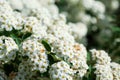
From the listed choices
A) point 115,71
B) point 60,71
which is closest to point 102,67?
point 115,71

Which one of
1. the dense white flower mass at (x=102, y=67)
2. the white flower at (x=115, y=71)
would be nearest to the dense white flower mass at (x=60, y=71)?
the dense white flower mass at (x=102, y=67)

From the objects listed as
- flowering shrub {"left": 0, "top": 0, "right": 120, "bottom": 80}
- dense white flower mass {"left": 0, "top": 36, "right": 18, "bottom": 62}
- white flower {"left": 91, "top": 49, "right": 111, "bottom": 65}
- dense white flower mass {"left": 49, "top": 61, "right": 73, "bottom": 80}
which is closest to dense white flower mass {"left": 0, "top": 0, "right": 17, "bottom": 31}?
flowering shrub {"left": 0, "top": 0, "right": 120, "bottom": 80}

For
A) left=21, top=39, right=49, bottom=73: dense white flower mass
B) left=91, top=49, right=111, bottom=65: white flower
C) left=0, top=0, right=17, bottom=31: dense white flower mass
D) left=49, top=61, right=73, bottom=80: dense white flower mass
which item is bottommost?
left=49, top=61, right=73, bottom=80: dense white flower mass

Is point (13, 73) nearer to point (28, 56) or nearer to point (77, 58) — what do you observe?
point (28, 56)

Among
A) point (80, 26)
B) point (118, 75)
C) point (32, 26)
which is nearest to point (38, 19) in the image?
point (32, 26)

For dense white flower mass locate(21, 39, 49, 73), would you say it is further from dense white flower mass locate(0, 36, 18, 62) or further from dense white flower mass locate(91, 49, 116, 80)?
dense white flower mass locate(91, 49, 116, 80)
